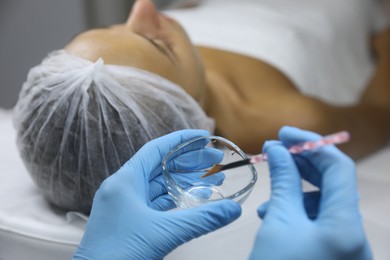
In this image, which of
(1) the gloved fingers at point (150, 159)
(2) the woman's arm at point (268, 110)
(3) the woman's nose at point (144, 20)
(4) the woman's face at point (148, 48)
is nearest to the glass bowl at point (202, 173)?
(1) the gloved fingers at point (150, 159)

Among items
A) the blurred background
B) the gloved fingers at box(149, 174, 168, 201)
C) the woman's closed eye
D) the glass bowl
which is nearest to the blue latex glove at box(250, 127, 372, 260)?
the glass bowl

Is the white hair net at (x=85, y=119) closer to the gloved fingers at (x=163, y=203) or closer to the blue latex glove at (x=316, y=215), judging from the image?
the gloved fingers at (x=163, y=203)

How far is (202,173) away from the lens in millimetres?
819

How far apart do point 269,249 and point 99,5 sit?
1699 mm

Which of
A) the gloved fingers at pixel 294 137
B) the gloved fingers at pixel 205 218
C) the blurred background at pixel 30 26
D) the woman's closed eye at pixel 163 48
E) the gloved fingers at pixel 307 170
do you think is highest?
the gloved fingers at pixel 294 137

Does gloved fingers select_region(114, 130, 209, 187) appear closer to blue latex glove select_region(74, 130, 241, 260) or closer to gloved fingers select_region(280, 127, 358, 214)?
blue latex glove select_region(74, 130, 241, 260)

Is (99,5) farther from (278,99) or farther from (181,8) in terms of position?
(278,99)

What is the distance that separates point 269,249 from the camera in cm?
62

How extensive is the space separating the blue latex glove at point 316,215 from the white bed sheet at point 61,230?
262 mm

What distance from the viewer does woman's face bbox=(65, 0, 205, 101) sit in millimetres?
1006

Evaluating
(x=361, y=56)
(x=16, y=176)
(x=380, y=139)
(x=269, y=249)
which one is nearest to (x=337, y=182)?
(x=269, y=249)

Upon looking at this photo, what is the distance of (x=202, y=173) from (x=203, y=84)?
45 centimetres

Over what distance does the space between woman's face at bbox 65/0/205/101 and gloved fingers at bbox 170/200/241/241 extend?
1.27 feet

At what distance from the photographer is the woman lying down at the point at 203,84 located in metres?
0.94
